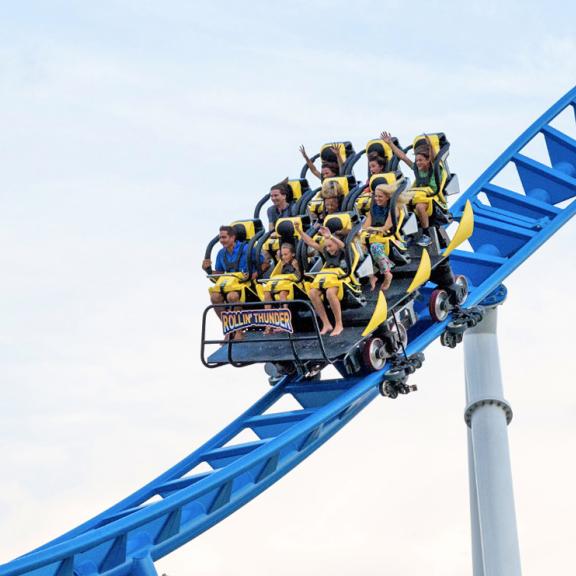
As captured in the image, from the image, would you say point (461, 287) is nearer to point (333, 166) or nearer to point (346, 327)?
point (346, 327)

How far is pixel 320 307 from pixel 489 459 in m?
1.74

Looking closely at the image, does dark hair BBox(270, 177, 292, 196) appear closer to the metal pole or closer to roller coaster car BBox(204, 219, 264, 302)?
roller coaster car BBox(204, 219, 264, 302)

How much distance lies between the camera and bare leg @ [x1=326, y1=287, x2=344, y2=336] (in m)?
11.2

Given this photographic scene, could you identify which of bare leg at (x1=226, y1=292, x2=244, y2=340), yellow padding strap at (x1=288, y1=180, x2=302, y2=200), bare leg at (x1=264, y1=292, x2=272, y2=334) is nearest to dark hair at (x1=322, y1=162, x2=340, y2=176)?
yellow padding strap at (x1=288, y1=180, x2=302, y2=200)

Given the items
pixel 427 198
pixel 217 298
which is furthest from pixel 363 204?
→ pixel 217 298

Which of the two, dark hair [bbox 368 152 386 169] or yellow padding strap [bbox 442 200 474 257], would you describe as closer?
yellow padding strap [bbox 442 200 474 257]

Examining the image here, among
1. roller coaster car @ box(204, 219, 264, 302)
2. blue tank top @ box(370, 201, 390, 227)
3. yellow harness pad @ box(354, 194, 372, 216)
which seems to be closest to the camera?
roller coaster car @ box(204, 219, 264, 302)

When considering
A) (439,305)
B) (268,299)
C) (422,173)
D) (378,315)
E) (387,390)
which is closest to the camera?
(378,315)

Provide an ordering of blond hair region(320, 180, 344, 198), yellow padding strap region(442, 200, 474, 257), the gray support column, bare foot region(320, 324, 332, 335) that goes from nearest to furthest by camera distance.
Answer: bare foot region(320, 324, 332, 335), blond hair region(320, 180, 344, 198), yellow padding strap region(442, 200, 474, 257), the gray support column

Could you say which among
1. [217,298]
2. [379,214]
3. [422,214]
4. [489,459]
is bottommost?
[489,459]

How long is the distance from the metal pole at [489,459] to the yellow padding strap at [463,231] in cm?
78

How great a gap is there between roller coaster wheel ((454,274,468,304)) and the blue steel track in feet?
0.39

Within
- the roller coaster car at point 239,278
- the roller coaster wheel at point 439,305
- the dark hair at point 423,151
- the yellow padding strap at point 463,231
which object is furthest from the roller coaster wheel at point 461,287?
the roller coaster car at point 239,278

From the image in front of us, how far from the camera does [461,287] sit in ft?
40.2
